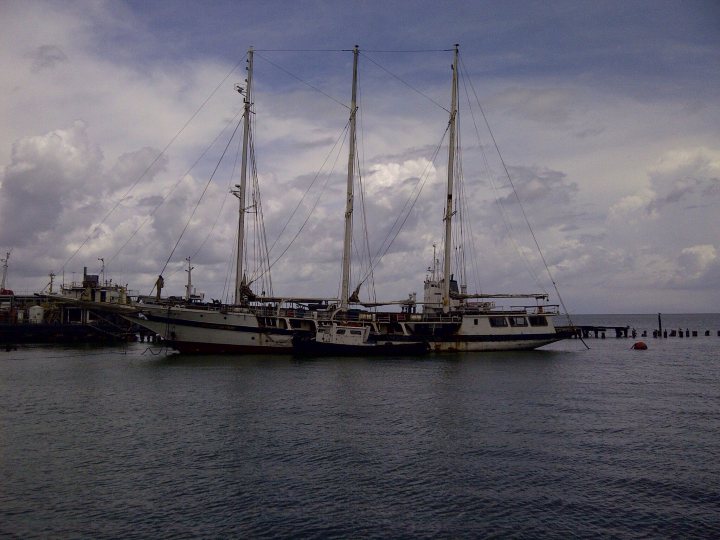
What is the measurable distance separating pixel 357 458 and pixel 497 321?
168 ft

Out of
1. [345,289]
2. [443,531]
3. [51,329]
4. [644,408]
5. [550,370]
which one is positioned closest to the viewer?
[443,531]

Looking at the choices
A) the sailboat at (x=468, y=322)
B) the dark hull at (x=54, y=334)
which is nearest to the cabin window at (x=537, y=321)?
the sailboat at (x=468, y=322)

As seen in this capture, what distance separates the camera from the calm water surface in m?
19.4

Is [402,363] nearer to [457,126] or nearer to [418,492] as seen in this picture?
[457,126]

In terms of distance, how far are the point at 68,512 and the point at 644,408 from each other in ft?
107

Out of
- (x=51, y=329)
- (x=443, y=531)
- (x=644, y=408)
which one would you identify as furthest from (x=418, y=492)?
(x=51, y=329)

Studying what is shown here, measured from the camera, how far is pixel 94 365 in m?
61.2

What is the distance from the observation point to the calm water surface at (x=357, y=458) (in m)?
19.4

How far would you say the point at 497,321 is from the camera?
7412cm

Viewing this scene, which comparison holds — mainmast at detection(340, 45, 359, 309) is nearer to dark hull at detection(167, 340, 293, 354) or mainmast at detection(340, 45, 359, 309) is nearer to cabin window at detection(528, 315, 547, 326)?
dark hull at detection(167, 340, 293, 354)

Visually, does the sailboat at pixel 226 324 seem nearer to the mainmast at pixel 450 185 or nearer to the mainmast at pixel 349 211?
the mainmast at pixel 349 211

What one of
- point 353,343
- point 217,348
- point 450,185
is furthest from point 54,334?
point 450,185

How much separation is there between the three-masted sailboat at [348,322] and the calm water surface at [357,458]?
18291mm

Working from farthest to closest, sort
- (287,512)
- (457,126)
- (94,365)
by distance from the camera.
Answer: (457,126), (94,365), (287,512)
